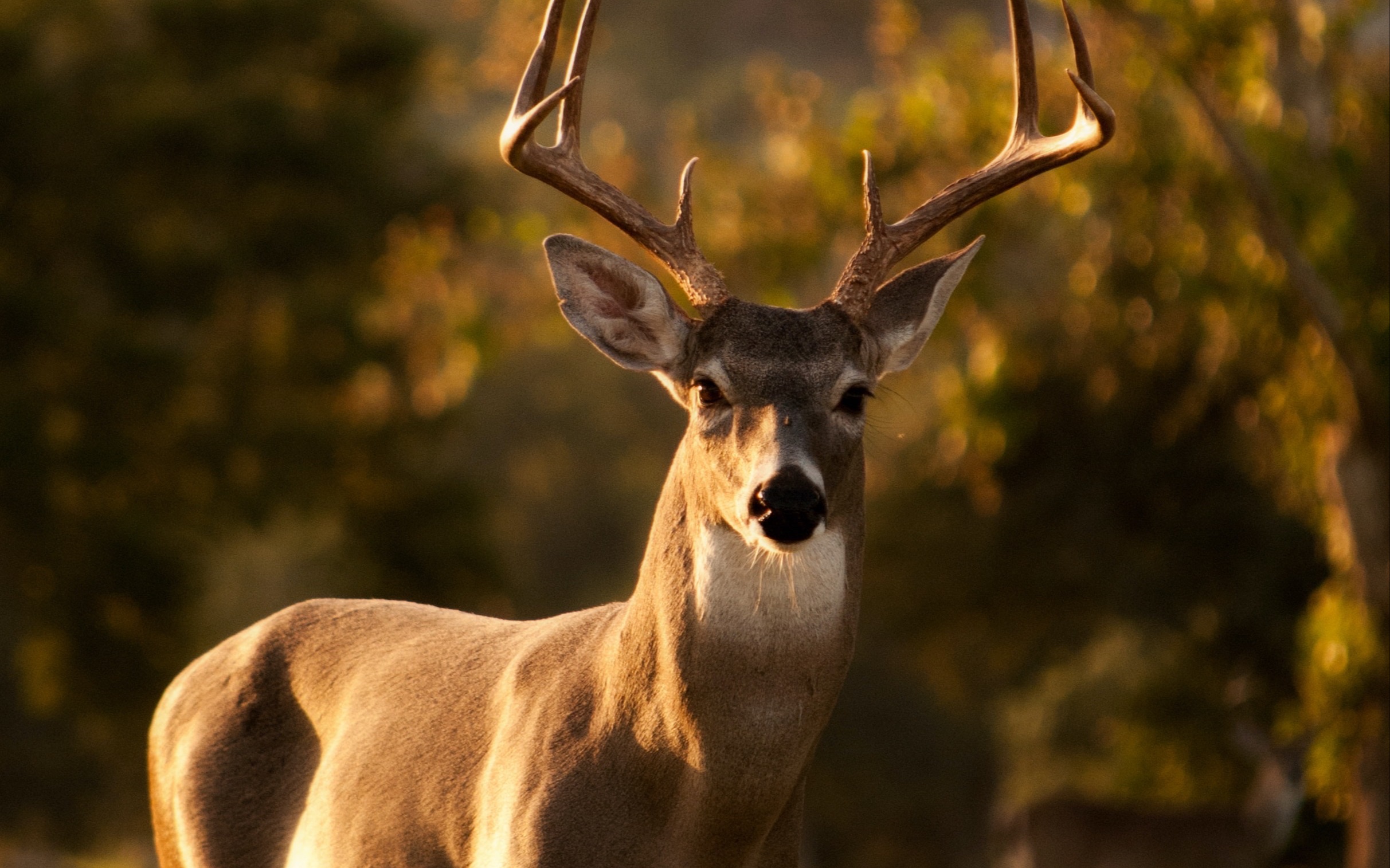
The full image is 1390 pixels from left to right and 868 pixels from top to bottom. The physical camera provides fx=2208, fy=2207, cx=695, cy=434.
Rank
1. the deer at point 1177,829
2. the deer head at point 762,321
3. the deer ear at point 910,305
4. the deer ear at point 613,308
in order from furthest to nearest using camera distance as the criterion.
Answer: the deer at point 1177,829
the deer ear at point 910,305
the deer ear at point 613,308
the deer head at point 762,321

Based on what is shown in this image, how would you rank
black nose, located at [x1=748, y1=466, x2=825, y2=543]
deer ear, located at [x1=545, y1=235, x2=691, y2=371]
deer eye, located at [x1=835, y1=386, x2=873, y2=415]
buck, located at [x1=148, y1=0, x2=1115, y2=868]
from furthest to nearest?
deer ear, located at [x1=545, y1=235, x2=691, y2=371]
deer eye, located at [x1=835, y1=386, x2=873, y2=415]
buck, located at [x1=148, y1=0, x2=1115, y2=868]
black nose, located at [x1=748, y1=466, x2=825, y2=543]

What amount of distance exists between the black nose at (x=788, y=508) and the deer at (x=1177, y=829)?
57.2 ft

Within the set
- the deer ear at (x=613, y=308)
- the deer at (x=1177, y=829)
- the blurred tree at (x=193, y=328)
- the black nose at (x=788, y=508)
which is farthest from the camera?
the blurred tree at (x=193, y=328)

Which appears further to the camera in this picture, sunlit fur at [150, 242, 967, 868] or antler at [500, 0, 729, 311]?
antler at [500, 0, 729, 311]

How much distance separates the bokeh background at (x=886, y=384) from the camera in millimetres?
14711

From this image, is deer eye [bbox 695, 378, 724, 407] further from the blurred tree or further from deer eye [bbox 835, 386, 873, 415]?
the blurred tree

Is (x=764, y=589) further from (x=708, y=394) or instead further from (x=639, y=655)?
(x=708, y=394)

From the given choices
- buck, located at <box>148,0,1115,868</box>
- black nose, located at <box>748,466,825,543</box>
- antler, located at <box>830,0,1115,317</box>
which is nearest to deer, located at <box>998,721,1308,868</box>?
antler, located at <box>830,0,1115,317</box>

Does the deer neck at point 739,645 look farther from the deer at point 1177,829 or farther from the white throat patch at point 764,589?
the deer at point 1177,829

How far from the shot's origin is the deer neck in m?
5.40

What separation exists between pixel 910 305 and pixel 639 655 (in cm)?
132

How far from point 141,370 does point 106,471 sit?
130cm

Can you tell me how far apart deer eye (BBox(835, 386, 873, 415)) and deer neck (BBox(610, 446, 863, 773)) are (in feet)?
0.95

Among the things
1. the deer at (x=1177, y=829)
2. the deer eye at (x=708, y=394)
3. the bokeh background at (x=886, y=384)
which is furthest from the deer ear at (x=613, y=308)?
the deer at (x=1177, y=829)
